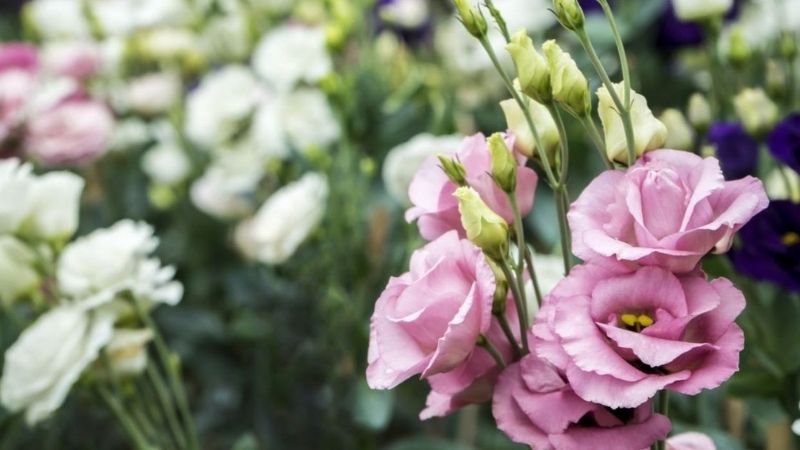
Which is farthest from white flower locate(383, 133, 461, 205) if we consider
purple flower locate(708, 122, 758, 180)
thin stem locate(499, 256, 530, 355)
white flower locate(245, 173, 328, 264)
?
thin stem locate(499, 256, 530, 355)

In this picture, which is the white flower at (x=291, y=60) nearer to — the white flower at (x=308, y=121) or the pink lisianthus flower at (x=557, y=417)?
the white flower at (x=308, y=121)

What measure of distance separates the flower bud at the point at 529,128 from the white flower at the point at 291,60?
457 millimetres

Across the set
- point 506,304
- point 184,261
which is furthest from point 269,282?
point 506,304

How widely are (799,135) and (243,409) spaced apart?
1.79 feet

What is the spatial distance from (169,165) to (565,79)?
2.13 feet

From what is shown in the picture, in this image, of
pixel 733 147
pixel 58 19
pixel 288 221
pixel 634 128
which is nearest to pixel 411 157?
pixel 288 221

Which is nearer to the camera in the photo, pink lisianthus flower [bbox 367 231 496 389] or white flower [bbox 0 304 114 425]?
pink lisianthus flower [bbox 367 231 496 389]

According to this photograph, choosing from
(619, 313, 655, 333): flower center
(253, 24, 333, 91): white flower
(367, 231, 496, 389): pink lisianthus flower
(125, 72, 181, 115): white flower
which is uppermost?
(367, 231, 496, 389): pink lisianthus flower

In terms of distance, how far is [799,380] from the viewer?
50cm

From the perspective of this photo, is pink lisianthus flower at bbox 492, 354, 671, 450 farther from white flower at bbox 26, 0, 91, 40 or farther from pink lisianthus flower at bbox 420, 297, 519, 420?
white flower at bbox 26, 0, 91, 40

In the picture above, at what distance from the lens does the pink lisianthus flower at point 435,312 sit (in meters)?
0.32

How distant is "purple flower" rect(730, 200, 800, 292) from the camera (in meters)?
0.44

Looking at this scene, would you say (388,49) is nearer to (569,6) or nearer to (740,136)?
(740,136)

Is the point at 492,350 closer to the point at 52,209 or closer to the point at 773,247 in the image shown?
the point at 773,247
